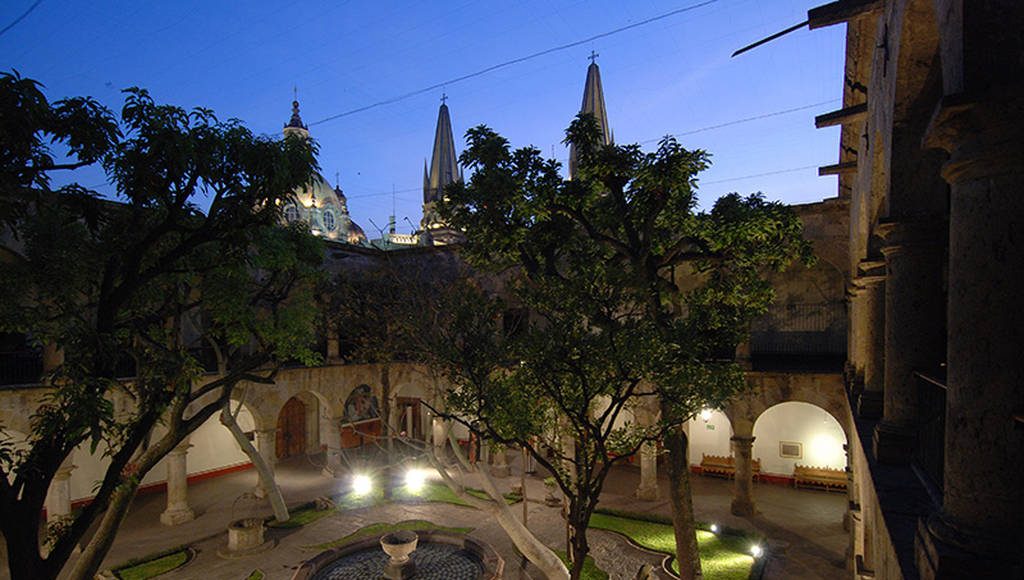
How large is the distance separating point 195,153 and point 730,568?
12238 mm

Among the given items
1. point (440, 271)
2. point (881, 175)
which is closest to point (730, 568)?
point (881, 175)


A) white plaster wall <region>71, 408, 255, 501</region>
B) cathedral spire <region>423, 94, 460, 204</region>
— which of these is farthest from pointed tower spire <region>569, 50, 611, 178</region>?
white plaster wall <region>71, 408, 255, 501</region>

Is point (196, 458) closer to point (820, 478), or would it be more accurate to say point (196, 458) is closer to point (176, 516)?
point (176, 516)

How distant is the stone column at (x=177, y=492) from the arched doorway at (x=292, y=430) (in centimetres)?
693

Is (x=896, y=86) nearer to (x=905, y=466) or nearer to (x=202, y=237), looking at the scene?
(x=905, y=466)

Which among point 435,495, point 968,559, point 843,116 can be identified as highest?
point 843,116

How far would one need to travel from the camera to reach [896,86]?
506 centimetres

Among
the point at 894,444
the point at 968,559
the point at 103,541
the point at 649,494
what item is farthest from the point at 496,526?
the point at 968,559

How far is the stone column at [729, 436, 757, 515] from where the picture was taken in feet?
49.1

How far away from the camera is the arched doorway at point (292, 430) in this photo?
22.3m

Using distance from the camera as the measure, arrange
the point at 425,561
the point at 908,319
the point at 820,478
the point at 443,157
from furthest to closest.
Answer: the point at 443,157 < the point at 820,478 < the point at 425,561 < the point at 908,319

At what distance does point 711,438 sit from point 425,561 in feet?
39.1

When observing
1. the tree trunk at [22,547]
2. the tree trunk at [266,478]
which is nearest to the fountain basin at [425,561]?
the tree trunk at [266,478]

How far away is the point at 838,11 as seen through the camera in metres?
6.25
